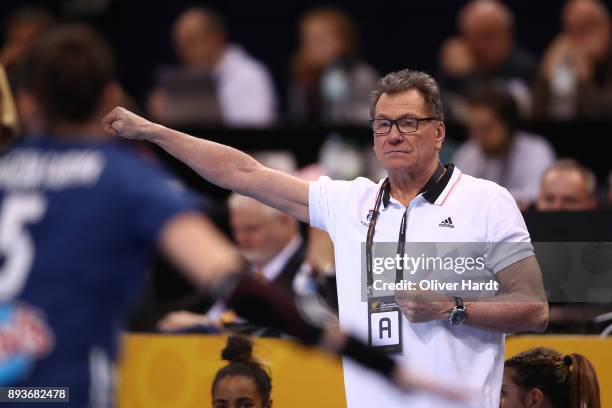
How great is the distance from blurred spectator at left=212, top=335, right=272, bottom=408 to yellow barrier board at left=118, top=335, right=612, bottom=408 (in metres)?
0.04

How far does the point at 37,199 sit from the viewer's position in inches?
114

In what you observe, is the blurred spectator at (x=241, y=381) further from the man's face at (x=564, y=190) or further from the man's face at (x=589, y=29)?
the man's face at (x=589, y=29)

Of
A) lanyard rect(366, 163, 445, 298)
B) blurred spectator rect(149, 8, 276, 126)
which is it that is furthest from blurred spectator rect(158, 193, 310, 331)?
blurred spectator rect(149, 8, 276, 126)

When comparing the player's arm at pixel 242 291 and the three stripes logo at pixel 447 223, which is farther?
the three stripes logo at pixel 447 223

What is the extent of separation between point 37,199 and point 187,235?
1.32 feet

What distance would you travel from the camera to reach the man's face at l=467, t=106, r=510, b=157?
812cm

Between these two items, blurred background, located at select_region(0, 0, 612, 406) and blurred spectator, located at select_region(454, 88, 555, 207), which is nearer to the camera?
blurred background, located at select_region(0, 0, 612, 406)

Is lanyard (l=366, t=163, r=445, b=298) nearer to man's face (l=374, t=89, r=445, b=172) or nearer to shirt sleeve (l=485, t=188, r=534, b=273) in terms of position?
man's face (l=374, t=89, r=445, b=172)

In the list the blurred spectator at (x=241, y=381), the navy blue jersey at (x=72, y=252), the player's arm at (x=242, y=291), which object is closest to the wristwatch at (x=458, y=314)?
the blurred spectator at (x=241, y=381)

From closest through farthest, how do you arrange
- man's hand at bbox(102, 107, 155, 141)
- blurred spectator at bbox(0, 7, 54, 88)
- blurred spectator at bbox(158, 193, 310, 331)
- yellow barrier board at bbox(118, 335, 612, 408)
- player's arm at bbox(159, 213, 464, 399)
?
player's arm at bbox(159, 213, 464, 399)
man's hand at bbox(102, 107, 155, 141)
yellow barrier board at bbox(118, 335, 612, 408)
blurred spectator at bbox(158, 193, 310, 331)
blurred spectator at bbox(0, 7, 54, 88)

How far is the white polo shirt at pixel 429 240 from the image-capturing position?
4430mm

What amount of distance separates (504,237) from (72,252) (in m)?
2.08

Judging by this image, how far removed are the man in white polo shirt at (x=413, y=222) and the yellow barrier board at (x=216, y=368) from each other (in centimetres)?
50

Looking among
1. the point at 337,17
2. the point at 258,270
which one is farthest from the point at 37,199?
the point at 337,17
